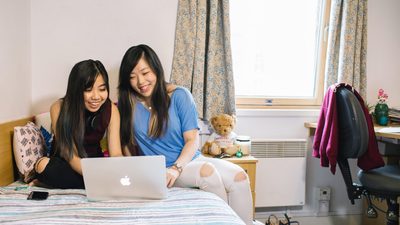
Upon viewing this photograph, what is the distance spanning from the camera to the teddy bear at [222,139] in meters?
2.13

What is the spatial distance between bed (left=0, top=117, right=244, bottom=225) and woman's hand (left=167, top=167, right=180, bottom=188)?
35 millimetres

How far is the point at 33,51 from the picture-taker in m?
2.15

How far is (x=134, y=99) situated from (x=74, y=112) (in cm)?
32

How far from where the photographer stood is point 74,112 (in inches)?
61.5

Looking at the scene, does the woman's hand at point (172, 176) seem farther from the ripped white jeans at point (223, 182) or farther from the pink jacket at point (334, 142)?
the pink jacket at point (334, 142)

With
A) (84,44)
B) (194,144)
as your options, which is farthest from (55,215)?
(84,44)

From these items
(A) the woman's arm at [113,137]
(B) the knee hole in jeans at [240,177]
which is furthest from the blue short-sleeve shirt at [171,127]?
(B) the knee hole in jeans at [240,177]

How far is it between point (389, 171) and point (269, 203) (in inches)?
34.9

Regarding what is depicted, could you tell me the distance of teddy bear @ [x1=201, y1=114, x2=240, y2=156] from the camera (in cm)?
213

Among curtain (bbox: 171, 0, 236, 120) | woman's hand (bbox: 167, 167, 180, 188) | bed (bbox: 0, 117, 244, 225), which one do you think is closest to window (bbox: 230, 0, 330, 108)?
curtain (bbox: 171, 0, 236, 120)

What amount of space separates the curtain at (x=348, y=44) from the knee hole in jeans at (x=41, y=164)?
1952mm

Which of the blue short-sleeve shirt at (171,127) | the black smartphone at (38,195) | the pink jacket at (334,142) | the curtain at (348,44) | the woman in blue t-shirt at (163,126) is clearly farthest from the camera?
the curtain at (348,44)

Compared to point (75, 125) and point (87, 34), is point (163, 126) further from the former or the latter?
point (87, 34)

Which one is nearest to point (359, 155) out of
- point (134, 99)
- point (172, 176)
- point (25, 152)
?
point (172, 176)
